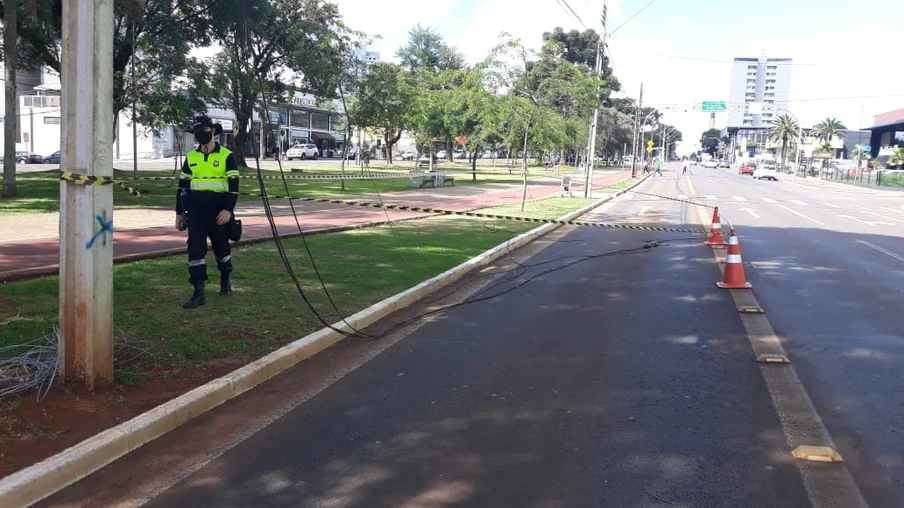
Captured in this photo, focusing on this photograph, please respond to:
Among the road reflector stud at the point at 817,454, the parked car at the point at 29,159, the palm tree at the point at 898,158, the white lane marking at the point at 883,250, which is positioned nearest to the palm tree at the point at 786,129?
the palm tree at the point at 898,158

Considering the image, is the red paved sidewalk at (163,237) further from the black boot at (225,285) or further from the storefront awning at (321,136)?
the storefront awning at (321,136)

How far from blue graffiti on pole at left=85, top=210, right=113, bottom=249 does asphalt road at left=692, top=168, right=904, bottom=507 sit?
4.92m

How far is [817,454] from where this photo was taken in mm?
4523

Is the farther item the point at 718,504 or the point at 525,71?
the point at 525,71

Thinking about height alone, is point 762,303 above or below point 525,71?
below

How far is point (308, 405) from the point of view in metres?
5.30

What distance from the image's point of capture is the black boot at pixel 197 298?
25.0ft

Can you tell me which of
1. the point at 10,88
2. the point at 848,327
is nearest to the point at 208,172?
the point at 848,327

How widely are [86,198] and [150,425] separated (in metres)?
1.57

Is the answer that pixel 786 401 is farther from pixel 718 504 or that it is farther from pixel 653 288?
pixel 653 288

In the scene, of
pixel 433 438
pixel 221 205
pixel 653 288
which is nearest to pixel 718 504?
pixel 433 438

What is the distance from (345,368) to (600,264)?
7.37m

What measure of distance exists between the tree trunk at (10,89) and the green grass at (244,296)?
10756 mm

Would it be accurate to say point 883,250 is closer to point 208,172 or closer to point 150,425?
point 208,172
